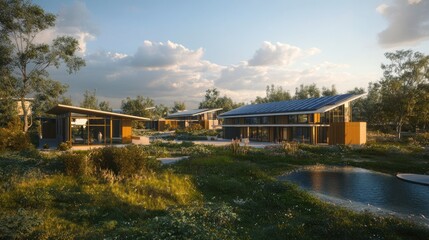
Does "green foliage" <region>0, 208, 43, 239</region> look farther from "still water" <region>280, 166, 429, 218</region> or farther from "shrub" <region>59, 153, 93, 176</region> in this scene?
"still water" <region>280, 166, 429, 218</region>

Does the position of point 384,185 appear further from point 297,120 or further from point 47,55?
point 47,55

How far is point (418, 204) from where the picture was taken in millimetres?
12641

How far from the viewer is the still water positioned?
1264 cm

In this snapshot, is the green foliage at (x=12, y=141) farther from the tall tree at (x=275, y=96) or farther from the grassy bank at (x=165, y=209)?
the tall tree at (x=275, y=96)

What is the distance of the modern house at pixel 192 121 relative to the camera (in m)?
77.8

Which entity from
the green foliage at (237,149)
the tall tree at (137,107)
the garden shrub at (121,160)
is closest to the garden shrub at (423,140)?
the green foliage at (237,149)

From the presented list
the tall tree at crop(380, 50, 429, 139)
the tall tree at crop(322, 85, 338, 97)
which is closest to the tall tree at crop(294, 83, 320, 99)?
the tall tree at crop(322, 85, 338, 97)

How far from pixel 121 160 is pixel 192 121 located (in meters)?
65.7

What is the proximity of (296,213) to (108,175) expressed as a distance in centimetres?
786

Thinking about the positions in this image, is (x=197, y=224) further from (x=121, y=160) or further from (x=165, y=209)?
(x=121, y=160)

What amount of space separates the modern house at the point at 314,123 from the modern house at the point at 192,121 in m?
31.4

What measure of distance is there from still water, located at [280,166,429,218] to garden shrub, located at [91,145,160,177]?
326 inches

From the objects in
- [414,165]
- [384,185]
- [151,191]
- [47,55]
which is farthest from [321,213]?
[47,55]

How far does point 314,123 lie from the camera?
37.8 meters
